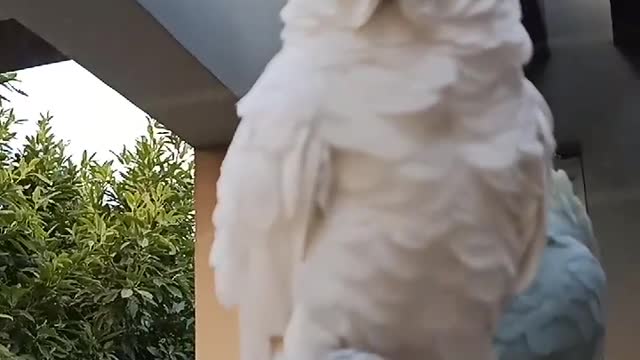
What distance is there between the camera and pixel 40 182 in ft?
8.50

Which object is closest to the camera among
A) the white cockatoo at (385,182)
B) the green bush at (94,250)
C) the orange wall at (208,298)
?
the white cockatoo at (385,182)

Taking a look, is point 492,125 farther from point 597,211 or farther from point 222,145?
point 597,211

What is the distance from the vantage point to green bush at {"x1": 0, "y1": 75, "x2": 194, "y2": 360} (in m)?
2.40

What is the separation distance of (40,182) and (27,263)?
26cm

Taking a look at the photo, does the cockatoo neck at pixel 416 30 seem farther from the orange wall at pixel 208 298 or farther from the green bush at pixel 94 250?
the green bush at pixel 94 250

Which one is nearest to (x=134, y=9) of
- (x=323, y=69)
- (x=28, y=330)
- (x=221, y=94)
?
(x=221, y=94)

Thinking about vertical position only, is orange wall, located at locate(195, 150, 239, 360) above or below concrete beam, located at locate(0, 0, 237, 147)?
below

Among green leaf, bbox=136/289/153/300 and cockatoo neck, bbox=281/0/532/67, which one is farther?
green leaf, bbox=136/289/153/300

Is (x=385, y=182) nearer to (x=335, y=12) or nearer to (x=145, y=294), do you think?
(x=335, y=12)

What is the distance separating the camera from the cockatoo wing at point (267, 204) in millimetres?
733

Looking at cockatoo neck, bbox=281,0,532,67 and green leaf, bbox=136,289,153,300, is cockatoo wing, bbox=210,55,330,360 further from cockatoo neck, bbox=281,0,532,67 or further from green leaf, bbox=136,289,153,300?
green leaf, bbox=136,289,153,300

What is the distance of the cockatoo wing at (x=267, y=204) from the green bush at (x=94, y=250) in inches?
63.4

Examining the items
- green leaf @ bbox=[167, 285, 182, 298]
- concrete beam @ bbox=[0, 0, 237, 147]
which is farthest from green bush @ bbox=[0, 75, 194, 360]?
concrete beam @ bbox=[0, 0, 237, 147]

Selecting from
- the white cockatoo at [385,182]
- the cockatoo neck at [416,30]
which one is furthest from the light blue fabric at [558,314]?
the cockatoo neck at [416,30]
